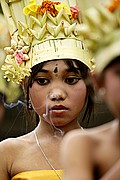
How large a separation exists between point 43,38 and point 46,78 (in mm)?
254

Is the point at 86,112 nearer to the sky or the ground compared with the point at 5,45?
nearer to the ground

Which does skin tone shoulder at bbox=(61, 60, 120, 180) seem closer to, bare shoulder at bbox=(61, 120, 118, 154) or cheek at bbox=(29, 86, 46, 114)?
bare shoulder at bbox=(61, 120, 118, 154)

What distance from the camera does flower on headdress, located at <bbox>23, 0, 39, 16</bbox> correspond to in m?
3.64

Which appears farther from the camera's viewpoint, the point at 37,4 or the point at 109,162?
the point at 37,4

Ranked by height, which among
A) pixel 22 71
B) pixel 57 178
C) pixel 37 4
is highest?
pixel 37 4

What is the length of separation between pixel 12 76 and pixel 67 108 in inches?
16.2

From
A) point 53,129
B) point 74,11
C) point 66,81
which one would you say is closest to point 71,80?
point 66,81

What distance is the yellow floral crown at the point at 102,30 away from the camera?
1977 millimetres

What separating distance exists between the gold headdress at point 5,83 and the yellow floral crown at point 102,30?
5.83 feet

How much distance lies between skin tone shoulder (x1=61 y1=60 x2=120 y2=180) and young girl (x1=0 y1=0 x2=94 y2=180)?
130 cm

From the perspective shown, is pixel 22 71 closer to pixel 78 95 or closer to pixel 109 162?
pixel 78 95

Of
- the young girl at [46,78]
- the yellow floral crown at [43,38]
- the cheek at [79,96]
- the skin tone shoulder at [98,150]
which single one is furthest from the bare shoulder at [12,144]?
the skin tone shoulder at [98,150]

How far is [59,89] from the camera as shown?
11.0 ft

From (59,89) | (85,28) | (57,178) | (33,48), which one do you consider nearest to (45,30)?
(33,48)
